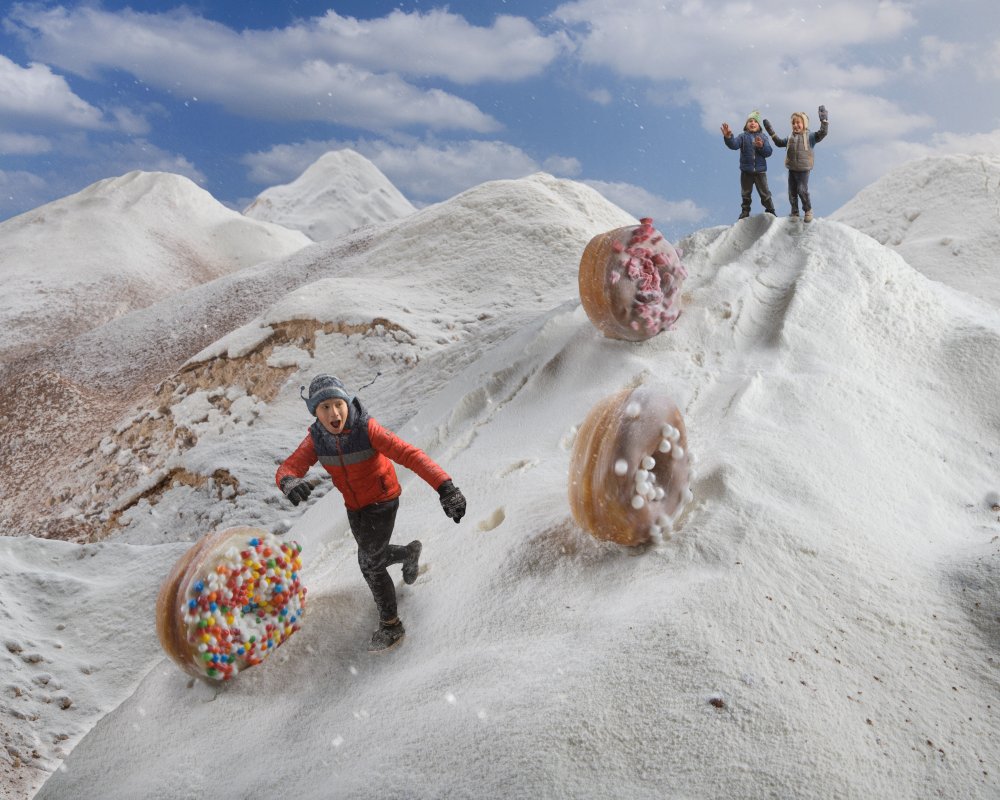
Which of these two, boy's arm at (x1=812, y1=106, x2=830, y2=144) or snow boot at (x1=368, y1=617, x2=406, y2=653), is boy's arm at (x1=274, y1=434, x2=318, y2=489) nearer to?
snow boot at (x1=368, y1=617, x2=406, y2=653)

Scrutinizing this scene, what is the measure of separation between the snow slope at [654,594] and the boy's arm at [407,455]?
549mm

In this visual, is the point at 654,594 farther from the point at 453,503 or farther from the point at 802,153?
the point at 802,153

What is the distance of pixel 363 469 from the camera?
10.1ft

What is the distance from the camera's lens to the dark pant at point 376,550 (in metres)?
3.12

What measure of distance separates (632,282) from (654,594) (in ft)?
7.70

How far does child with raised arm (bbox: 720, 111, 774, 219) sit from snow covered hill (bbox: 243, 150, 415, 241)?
781 inches

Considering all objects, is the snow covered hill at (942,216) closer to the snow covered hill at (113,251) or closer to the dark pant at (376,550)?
the dark pant at (376,550)

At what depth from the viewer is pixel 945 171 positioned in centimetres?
1080

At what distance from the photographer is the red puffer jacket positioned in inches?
119

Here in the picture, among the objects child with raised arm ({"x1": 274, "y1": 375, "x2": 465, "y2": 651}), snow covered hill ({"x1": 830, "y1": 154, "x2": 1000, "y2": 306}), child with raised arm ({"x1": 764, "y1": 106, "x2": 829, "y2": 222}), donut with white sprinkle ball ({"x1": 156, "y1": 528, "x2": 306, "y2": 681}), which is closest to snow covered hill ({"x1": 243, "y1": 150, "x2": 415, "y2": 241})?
snow covered hill ({"x1": 830, "y1": 154, "x2": 1000, "y2": 306})

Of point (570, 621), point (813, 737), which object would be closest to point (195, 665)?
point (570, 621)

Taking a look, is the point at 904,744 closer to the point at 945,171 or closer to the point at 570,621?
the point at 570,621

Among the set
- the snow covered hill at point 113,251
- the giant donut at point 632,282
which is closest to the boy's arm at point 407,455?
the giant donut at point 632,282

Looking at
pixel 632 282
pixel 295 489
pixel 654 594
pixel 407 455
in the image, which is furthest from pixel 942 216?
pixel 295 489
